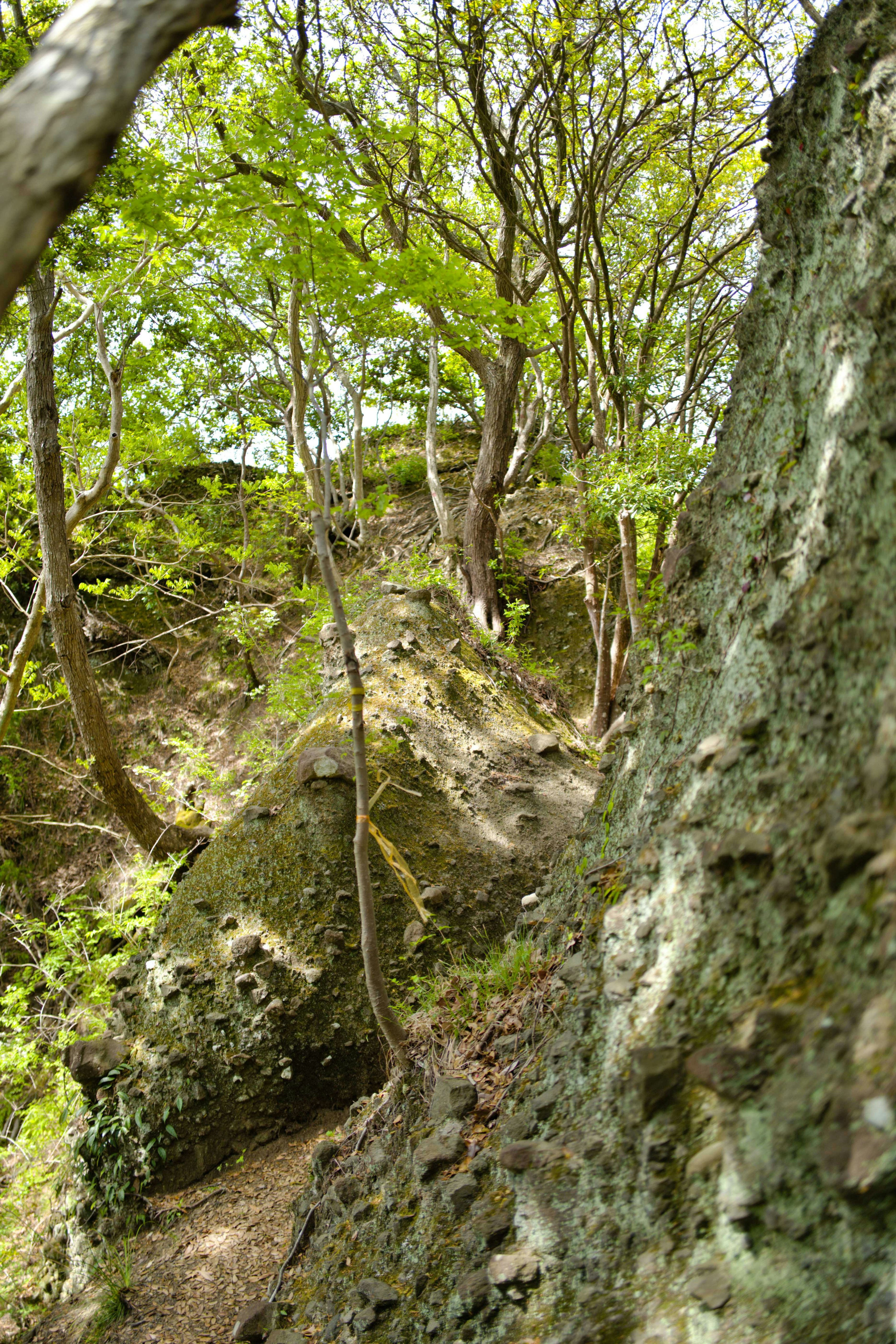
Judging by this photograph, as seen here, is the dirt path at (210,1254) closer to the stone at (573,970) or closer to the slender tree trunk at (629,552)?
the stone at (573,970)

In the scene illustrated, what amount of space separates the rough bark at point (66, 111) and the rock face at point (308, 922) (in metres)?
3.28

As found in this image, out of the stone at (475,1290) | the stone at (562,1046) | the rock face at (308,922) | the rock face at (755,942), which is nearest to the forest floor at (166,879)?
the rock face at (308,922)

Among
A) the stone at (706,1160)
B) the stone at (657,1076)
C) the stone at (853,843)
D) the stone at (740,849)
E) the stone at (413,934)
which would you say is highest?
the stone at (853,843)

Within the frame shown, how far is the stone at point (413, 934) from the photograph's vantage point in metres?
4.64

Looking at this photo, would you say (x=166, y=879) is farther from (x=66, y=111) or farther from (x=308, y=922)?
(x=66, y=111)

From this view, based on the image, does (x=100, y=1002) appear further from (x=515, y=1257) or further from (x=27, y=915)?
(x=515, y=1257)

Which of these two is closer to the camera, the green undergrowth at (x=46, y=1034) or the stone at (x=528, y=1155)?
the stone at (x=528, y=1155)

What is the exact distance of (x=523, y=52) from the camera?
7664 mm

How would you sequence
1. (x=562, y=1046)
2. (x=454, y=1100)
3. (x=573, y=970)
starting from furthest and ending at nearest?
1. (x=454, y=1100)
2. (x=573, y=970)
3. (x=562, y=1046)

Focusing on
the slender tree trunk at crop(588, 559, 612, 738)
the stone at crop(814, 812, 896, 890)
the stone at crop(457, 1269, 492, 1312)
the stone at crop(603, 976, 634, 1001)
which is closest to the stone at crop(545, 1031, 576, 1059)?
the stone at crop(603, 976, 634, 1001)

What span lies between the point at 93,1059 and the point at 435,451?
757cm

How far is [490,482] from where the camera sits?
32.7 feet

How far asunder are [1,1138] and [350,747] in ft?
13.6

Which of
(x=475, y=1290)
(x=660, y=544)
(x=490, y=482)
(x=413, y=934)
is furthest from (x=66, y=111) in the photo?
(x=490, y=482)
